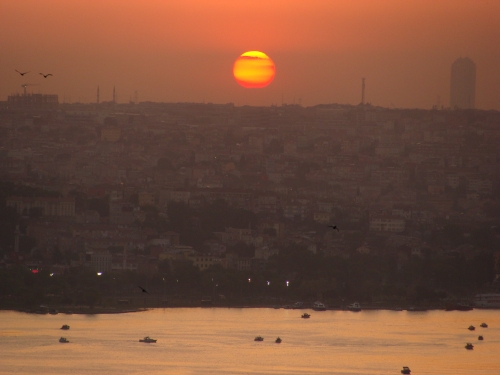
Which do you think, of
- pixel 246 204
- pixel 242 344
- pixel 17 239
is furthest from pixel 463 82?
pixel 242 344

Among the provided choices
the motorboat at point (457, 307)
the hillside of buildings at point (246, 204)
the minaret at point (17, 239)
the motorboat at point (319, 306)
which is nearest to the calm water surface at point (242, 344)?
the motorboat at point (319, 306)

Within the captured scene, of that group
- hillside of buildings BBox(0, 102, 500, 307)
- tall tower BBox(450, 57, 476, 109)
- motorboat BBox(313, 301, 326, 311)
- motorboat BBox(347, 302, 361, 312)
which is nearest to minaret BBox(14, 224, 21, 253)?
hillside of buildings BBox(0, 102, 500, 307)

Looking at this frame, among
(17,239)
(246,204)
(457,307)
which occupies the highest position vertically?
(246,204)

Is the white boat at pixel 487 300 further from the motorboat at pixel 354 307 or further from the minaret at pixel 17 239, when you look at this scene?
the minaret at pixel 17 239

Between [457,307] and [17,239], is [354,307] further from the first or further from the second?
[17,239]

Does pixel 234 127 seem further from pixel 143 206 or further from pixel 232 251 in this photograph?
pixel 232 251

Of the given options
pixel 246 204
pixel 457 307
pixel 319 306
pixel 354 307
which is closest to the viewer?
pixel 319 306
